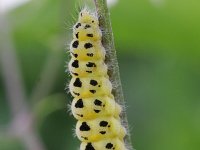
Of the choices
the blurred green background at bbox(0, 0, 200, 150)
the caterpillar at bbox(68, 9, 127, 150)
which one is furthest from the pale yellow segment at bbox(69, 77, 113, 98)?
the blurred green background at bbox(0, 0, 200, 150)

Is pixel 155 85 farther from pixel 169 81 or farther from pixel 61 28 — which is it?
pixel 61 28

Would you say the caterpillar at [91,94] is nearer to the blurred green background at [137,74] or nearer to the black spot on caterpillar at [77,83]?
the black spot on caterpillar at [77,83]

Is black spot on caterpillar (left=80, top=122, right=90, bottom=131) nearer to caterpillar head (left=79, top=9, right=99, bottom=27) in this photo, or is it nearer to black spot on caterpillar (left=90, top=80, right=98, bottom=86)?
black spot on caterpillar (left=90, top=80, right=98, bottom=86)

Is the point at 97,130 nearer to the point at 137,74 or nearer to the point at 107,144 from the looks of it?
the point at 107,144

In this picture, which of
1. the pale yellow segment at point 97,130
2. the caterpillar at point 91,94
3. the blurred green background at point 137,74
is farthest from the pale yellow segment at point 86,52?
the blurred green background at point 137,74

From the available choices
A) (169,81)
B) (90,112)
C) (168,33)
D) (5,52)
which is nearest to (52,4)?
(5,52)

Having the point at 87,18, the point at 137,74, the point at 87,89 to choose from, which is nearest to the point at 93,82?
the point at 87,89

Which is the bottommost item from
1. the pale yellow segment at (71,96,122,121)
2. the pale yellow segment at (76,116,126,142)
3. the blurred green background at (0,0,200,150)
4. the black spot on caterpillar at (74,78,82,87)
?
the pale yellow segment at (76,116,126,142)
